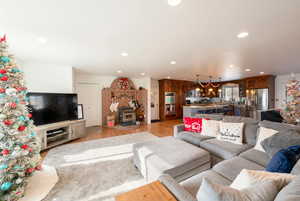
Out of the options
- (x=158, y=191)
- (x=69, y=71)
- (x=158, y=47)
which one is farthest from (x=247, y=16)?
(x=69, y=71)

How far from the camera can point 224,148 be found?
200 centimetres

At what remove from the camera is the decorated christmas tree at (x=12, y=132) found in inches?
61.4

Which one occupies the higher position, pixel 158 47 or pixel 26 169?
pixel 158 47

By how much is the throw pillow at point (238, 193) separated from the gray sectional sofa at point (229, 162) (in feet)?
0.12

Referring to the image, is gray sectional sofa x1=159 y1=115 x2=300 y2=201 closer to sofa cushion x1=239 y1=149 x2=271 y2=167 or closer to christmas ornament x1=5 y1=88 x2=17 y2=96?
A: sofa cushion x1=239 y1=149 x2=271 y2=167

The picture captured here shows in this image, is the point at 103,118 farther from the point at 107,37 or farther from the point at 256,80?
the point at 256,80

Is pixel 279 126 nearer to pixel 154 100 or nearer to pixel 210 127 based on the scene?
pixel 210 127

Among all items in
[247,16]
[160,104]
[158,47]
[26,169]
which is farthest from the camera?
[160,104]

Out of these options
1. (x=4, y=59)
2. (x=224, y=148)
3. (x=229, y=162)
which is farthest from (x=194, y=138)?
(x=4, y=59)

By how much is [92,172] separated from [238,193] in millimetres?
2315

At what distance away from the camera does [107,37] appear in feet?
7.29

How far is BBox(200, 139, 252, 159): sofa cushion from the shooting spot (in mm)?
1904

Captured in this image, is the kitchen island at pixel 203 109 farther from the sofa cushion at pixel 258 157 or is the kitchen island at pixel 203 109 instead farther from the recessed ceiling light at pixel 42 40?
the recessed ceiling light at pixel 42 40

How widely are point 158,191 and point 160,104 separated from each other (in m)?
6.51
